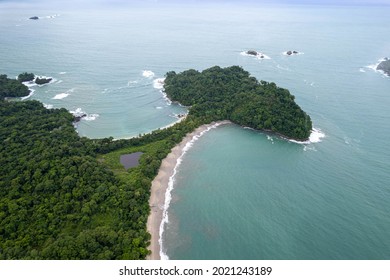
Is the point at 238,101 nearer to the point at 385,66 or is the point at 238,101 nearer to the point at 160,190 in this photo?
the point at 160,190

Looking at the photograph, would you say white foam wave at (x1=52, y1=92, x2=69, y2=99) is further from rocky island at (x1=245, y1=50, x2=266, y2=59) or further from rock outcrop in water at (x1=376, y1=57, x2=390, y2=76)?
rock outcrop in water at (x1=376, y1=57, x2=390, y2=76)

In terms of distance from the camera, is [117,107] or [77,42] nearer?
[117,107]

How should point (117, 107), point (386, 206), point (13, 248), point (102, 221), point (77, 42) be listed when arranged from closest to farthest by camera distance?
point (13, 248) → point (102, 221) → point (386, 206) → point (117, 107) → point (77, 42)

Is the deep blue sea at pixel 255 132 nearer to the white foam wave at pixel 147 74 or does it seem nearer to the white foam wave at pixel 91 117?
the white foam wave at pixel 91 117

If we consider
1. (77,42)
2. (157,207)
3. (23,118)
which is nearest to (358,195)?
(157,207)

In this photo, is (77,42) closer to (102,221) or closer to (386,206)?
(102,221)

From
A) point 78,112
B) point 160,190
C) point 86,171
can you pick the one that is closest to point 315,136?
point 160,190

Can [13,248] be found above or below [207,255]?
above
